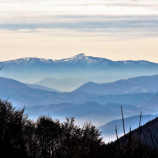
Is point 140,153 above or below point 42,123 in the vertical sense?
below

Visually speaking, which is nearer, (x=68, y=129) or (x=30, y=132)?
(x=30, y=132)

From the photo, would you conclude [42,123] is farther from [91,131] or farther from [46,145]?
[91,131]

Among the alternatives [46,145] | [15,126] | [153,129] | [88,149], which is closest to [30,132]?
[46,145]

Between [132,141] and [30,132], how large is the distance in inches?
4233

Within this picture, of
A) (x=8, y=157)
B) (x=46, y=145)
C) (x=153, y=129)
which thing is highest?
(x=46, y=145)

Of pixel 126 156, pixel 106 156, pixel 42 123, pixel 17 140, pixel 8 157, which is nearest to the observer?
pixel 126 156

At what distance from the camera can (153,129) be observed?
256 feet

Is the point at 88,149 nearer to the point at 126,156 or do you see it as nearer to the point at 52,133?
the point at 126,156

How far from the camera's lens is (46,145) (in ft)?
379

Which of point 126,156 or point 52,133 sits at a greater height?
point 52,133

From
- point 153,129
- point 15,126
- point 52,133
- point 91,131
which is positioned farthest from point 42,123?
point 153,129

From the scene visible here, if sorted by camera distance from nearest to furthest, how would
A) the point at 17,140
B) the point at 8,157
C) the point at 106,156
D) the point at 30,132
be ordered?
the point at 106,156
the point at 8,157
the point at 17,140
the point at 30,132

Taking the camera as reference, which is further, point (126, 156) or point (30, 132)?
point (30, 132)

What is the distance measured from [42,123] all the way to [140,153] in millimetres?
114224
